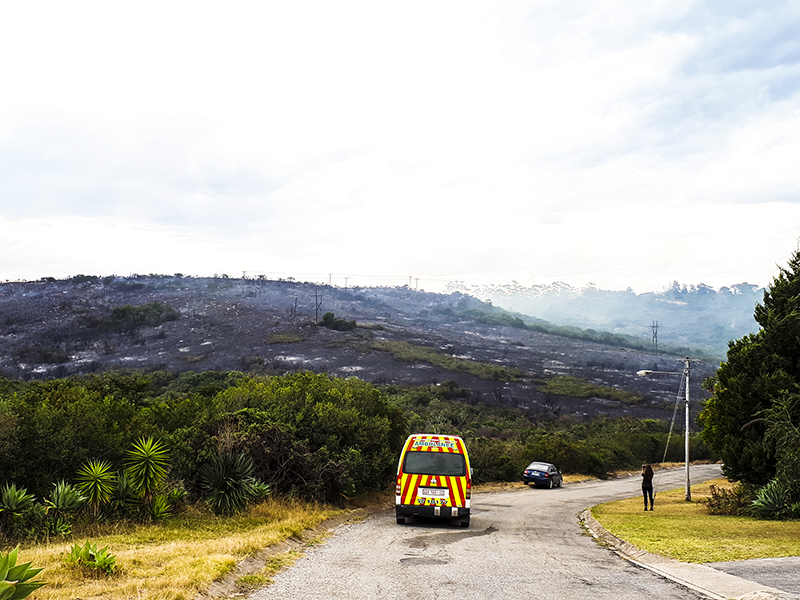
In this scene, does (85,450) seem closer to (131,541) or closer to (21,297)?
(131,541)

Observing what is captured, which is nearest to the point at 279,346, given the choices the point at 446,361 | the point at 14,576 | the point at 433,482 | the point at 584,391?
the point at 446,361

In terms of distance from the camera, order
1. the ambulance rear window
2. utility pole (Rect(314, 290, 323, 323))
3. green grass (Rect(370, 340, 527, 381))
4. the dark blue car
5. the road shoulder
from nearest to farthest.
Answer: the road shoulder → the ambulance rear window → the dark blue car → green grass (Rect(370, 340, 527, 381)) → utility pole (Rect(314, 290, 323, 323))

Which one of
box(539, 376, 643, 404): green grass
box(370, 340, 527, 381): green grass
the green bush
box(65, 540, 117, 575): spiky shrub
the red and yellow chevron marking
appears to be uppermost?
box(65, 540, 117, 575): spiky shrub

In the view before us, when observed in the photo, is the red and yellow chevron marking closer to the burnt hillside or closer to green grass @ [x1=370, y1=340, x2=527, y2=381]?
the burnt hillside

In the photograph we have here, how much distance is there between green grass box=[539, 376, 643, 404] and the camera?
96.4 m

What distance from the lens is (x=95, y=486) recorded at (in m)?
13.8

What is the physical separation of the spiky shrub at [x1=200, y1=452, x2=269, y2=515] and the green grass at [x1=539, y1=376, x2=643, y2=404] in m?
83.6

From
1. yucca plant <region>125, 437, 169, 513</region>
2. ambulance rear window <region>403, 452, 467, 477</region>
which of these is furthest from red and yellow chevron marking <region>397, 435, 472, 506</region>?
yucca plant <region>125, 437, 169, 513</region>

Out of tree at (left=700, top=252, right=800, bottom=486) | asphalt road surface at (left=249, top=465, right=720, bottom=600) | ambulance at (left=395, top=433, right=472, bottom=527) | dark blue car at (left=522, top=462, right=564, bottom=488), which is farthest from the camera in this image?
dark blue car at (left=522, top=462, right=564, bottom=488)

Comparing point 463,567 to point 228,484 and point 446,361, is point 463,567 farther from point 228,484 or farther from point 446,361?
point 446,361

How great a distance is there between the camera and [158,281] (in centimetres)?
18975

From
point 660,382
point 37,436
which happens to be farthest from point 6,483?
→ point 660,382

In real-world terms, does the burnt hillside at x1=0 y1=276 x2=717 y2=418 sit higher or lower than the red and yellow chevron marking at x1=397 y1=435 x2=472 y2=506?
lower

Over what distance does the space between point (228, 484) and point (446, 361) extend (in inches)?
3776
